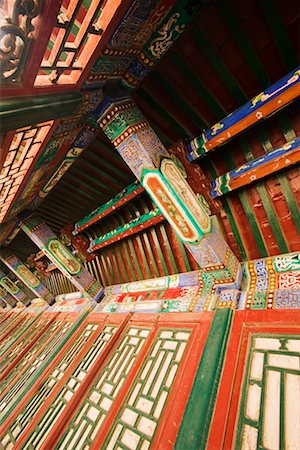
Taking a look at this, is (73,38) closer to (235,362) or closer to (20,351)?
(235,362)

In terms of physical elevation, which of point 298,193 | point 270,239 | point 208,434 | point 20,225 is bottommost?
point 208,434

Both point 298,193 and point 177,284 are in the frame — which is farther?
point 177,284

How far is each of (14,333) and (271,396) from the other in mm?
6483

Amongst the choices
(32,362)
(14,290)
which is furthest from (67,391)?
(14,290)

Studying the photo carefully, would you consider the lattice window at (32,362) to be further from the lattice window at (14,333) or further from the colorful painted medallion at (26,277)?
the colorful painted medallion at (26,277)

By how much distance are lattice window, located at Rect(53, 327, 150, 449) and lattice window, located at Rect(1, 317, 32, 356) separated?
14.0 feet

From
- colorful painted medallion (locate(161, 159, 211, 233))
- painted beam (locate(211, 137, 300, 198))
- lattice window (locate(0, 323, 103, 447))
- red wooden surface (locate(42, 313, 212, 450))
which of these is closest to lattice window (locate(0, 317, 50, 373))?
lattice window (locate(0, 323, 103, 447))

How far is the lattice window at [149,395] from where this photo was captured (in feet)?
5.30

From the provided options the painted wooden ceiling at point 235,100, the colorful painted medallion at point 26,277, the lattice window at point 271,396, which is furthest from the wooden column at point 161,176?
the colorful painted medallion at point 26,277

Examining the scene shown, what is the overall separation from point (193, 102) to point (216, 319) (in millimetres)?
2127

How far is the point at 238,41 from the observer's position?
169 cm

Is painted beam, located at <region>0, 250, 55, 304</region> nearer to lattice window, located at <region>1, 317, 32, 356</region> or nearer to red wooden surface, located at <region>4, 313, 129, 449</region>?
lattice window, located at <region>1, 317, 32, 356</region>

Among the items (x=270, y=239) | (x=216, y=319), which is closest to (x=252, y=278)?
(x=270, y=239)

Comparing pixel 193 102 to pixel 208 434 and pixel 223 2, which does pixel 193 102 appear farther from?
pixel 208 434
